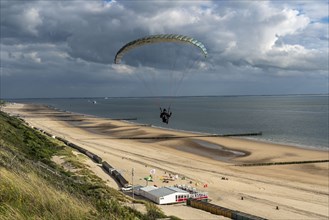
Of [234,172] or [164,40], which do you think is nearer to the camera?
[164,40]

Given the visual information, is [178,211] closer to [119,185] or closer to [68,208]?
[119,185]

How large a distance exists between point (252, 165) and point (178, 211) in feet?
71.6

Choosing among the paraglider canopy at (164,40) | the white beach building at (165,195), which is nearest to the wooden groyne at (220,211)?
the white beach building at (165,195)

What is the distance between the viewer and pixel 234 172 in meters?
36.8

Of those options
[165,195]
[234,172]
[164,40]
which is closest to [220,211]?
[165,195]

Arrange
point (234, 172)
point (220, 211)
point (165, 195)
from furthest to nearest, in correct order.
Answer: point (234, 172) < point (165, 195) < point (220, 211)

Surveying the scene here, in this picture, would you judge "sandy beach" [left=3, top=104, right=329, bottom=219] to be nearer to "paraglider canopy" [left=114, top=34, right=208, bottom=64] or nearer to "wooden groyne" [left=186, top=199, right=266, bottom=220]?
"wooden groyne" [left=186, top=199, right=266, bottom=220]

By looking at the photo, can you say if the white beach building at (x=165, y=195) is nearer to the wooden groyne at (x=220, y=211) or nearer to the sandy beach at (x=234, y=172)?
the wooden groyne at (x=220, y=211)

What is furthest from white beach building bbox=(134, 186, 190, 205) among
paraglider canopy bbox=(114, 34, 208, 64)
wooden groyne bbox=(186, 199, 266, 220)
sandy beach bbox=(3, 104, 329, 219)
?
paraglider canopy bbox=(114, 34, 208, 64)

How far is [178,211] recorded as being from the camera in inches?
821

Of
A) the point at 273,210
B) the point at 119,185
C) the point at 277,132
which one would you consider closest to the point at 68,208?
the point at 273,210

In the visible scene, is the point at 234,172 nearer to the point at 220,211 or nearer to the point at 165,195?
the point at 165,195

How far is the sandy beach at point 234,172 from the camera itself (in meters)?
23.9

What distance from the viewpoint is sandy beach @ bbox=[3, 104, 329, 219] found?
23891 millimetres
